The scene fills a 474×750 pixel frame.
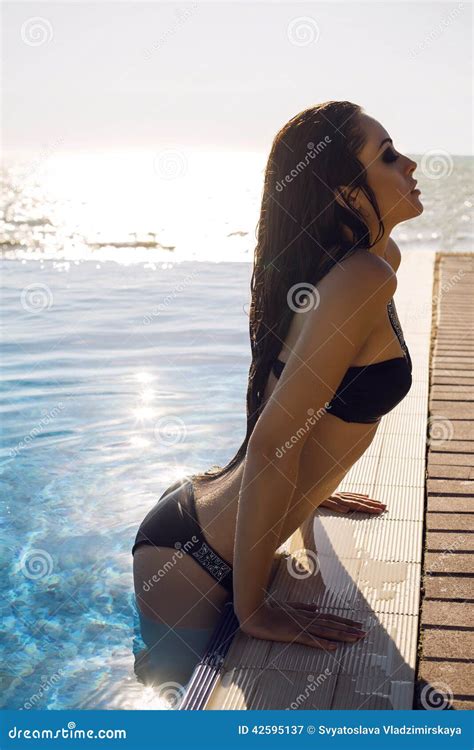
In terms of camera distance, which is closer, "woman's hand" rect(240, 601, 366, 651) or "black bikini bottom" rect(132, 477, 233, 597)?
"woman's hand" rect(240, 601, 366, 651)

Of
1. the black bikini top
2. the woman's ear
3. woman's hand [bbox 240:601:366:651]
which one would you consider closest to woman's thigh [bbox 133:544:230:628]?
woman's hand [bbox 240:601:366:651]

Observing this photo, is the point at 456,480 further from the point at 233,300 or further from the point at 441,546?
the point at 233,300

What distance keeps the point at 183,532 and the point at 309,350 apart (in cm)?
77

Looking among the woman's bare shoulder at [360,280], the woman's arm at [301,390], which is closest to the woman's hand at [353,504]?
the woman's arm at [301,390]

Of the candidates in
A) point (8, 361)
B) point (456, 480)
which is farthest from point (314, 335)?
point (8, 361)

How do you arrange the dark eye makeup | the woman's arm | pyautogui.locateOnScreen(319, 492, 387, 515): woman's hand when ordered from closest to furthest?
the woman's arm
the dark eye makeup
pyautogui.locateOnScreen(319, 492, 387, 515): woman's hand

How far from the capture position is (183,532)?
107 inches

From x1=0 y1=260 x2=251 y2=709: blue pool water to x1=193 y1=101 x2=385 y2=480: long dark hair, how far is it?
1365 mm

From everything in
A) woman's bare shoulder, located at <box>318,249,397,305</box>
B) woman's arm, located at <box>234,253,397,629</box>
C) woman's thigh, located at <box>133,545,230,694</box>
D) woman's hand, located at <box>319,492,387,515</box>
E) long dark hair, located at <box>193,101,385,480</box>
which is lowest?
woman's thigh, located at <box>133,545,230,694</box>

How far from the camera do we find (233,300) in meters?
9.73

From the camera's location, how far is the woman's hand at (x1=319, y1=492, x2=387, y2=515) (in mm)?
3332

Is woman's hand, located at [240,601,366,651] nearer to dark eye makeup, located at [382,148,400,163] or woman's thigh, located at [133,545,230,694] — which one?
woman's thigh, located at [133,545,230,694]

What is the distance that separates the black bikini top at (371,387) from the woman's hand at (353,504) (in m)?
0.88

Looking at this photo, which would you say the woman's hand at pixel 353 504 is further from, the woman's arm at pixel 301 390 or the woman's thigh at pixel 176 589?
the woman's arm at pixel 301 390
